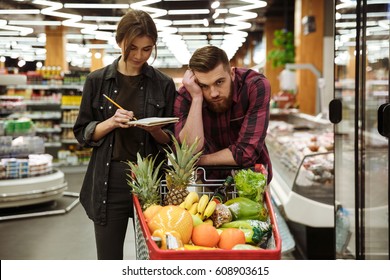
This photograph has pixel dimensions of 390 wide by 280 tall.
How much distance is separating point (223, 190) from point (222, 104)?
0.32 meters

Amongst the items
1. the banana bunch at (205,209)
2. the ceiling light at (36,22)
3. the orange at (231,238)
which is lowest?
the orange at (231,238)

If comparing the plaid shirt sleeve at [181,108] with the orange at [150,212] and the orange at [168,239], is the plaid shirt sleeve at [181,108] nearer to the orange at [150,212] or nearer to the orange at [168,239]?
the orange at [150,212]

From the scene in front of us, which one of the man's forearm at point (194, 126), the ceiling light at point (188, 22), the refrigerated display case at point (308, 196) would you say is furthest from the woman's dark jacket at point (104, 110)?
the refrigerated display case at point (308, 196)

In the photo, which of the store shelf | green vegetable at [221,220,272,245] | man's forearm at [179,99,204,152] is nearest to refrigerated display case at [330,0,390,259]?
man's forearm at [179,99,204,152]

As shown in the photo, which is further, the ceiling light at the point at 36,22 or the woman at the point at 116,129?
the ceiling light at the point at 36,22

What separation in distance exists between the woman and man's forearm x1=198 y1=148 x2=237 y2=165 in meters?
0.16

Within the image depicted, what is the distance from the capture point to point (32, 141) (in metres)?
6.17

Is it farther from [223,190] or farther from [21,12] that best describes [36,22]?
[223,190]

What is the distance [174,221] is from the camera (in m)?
1.61

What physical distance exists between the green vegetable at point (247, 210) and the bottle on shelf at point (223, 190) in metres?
0.09

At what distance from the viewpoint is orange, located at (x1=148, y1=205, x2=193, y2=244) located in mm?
1595

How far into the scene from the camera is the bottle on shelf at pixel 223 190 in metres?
1.90
